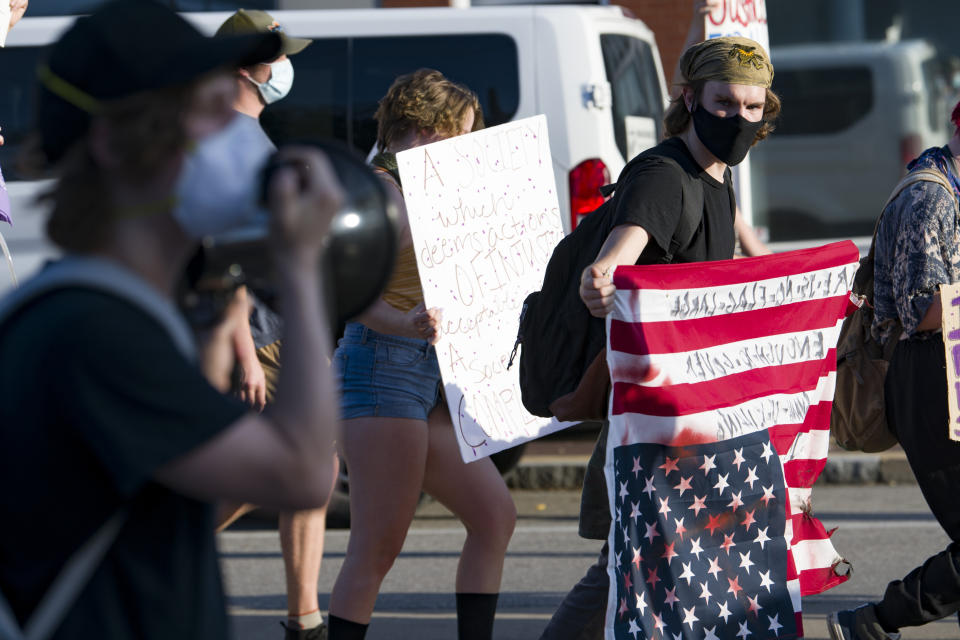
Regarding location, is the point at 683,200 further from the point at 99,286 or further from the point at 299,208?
the point at 99,286

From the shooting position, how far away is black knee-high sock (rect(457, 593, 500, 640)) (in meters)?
3.98

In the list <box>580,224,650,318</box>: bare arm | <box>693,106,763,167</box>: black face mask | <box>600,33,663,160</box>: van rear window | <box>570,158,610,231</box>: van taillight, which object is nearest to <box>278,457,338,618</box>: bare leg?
<box>580,224,650,318</box>: bare arm

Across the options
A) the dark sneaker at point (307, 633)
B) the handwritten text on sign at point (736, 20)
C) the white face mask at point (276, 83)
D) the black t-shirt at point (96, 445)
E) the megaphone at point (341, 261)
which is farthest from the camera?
the handwritten text on sign at point (736, 20)

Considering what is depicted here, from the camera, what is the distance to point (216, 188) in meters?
1.53

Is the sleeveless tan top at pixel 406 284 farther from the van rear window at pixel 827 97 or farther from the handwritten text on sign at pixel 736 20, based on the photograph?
the van rear window at pixel 827 97

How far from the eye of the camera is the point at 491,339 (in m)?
4.24

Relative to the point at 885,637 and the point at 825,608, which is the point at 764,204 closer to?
the point at 825,608

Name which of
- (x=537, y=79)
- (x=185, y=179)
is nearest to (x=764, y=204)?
(x=537, y=79)

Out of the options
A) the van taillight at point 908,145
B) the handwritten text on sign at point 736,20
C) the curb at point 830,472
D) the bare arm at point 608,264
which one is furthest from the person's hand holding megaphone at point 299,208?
the van taillight at point 908,145

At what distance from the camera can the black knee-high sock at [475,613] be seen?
3982mm

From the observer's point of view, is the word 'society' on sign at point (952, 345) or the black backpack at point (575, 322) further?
the word 'society' on sign at point (952, 345)

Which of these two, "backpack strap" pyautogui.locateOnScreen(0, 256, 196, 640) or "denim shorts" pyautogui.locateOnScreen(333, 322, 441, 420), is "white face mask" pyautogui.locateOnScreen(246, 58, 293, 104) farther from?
"backpack strap" pyautogui.locateOnScreen(0, 256, 196, 640)

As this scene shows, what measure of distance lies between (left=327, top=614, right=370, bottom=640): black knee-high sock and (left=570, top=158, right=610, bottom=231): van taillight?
3739 millimetres

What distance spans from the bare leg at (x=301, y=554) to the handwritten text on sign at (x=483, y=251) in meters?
0.57
